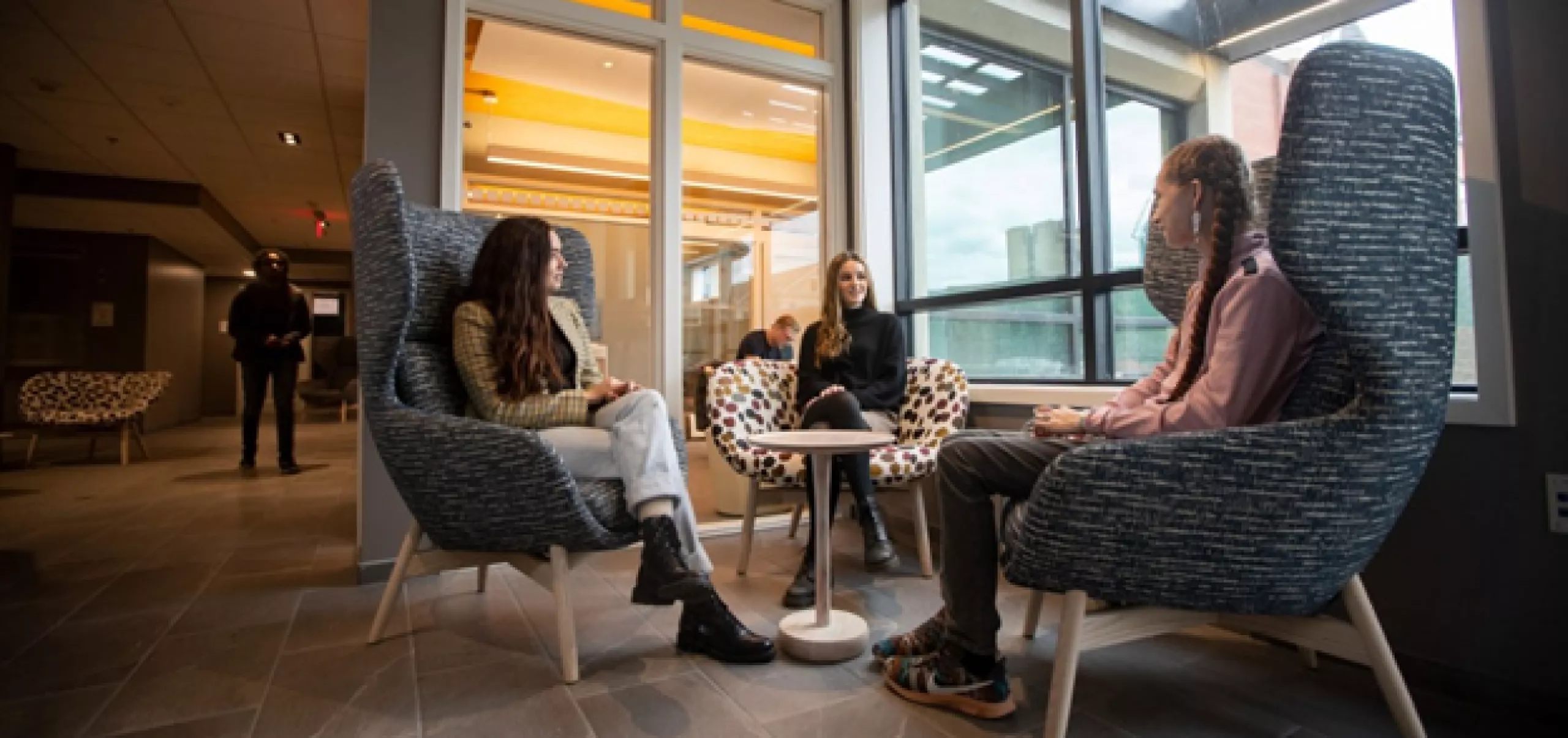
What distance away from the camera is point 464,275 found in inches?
74.5

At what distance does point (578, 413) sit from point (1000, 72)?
2381 millimetres

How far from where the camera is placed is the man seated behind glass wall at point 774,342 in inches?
131

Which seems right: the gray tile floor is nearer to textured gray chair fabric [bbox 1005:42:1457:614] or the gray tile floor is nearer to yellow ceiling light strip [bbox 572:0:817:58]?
textured gray chair fabric [bbox 1005:42:1457:614]

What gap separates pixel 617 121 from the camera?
11.2ft

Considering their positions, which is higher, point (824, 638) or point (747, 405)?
point (747, 405)

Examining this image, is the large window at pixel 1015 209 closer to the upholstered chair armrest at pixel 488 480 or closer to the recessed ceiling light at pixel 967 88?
the recessed ceiling light at pixel 967 88

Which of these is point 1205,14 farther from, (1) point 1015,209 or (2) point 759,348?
(2) point 759,348

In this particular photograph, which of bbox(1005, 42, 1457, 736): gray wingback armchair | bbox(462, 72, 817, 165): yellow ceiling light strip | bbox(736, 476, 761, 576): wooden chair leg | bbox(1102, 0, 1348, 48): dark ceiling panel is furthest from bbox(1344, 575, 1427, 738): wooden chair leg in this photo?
bbox(462, 72, 817, 165): yellow ceiling light strip

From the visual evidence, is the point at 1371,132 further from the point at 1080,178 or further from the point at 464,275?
the point at 464,275

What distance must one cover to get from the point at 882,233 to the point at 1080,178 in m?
1.09

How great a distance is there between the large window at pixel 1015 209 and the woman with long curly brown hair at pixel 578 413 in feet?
5.37

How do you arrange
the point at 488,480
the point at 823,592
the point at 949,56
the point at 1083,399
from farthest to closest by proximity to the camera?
the point at 949,56
the point at 1083,399
the point at 823,592
the point at 488,480

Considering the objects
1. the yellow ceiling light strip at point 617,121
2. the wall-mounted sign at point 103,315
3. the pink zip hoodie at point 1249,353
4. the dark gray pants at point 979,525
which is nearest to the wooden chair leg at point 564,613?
the dark gray pants at point 979,525

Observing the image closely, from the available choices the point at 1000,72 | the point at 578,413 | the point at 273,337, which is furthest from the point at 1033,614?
the point at 273,337
